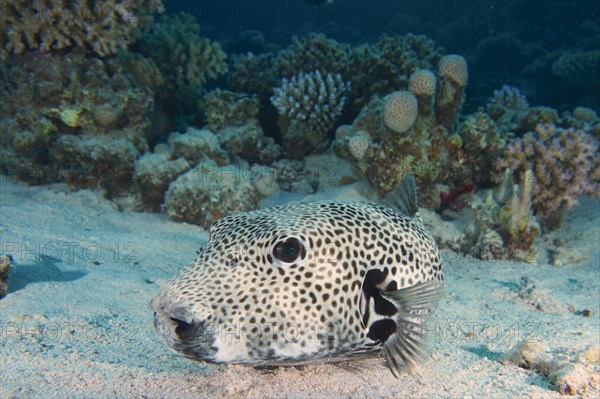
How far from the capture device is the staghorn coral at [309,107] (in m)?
9.00

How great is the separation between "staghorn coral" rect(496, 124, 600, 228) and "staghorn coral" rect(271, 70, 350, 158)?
378cm

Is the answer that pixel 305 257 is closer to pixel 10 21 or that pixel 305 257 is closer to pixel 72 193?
pixel 72 193

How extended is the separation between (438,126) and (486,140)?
928 mm

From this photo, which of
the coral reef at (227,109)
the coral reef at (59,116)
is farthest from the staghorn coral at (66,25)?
the coral reef at (227,109)

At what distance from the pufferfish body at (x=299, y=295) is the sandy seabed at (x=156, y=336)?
0.88 feet

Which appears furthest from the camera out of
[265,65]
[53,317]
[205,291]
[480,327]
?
[265,65]

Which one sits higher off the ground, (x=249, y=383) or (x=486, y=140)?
(x=486, y=140)

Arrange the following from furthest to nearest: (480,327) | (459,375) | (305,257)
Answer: (480,327) → (459,375) → (305,257)

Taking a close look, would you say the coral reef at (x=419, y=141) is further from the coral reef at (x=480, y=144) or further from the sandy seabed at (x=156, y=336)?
the sandy seabed at (x=156, y=336)

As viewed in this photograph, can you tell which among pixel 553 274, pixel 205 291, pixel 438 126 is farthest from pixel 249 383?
pixel 438 126

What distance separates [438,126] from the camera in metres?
7.00

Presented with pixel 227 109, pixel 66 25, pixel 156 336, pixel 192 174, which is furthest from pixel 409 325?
pixel 66 25

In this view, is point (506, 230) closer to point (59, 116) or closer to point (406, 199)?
point (406, 199)

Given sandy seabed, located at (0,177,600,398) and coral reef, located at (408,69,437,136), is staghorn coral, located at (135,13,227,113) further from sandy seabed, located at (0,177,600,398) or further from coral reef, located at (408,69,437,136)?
coral reef, located at (408,69,437,136)
